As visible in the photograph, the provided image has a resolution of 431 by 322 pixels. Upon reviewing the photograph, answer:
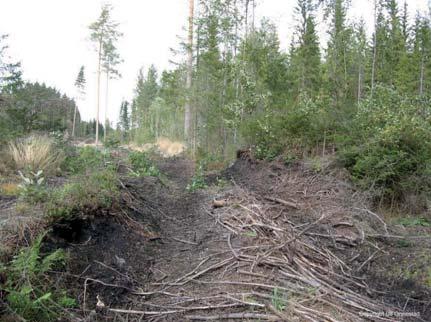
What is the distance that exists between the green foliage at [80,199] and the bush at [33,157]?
240 centimetres

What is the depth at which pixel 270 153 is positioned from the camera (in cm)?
884

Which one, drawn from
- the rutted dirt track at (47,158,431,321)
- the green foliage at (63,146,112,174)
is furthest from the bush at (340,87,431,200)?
the green foliage at (63,146,112,174)

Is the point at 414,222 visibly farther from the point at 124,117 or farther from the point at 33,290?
the point at 124,117

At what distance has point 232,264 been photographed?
326 centimetres

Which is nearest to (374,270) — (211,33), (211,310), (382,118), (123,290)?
(211,310)

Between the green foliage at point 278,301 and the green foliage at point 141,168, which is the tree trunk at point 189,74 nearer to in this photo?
the green foliage at point 141,168

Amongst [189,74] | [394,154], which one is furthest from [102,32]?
[394,154]

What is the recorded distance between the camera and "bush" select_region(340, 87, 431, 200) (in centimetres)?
591

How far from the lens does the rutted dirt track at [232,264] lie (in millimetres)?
2549

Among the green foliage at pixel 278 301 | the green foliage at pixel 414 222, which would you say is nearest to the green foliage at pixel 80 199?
the green foliage at pixel 278 301

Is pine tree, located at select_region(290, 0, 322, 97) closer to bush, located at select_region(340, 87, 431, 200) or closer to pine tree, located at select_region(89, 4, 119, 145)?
A: bush, located at select_region(340, 87, 431, 200)

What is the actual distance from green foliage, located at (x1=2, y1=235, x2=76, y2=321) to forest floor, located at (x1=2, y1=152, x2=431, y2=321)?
0.14 meters

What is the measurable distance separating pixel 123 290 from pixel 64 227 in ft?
3.21

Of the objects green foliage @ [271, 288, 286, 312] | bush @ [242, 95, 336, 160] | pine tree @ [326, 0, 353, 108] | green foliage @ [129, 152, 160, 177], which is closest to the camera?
green foliage @ [271, 288, 286, 312]
